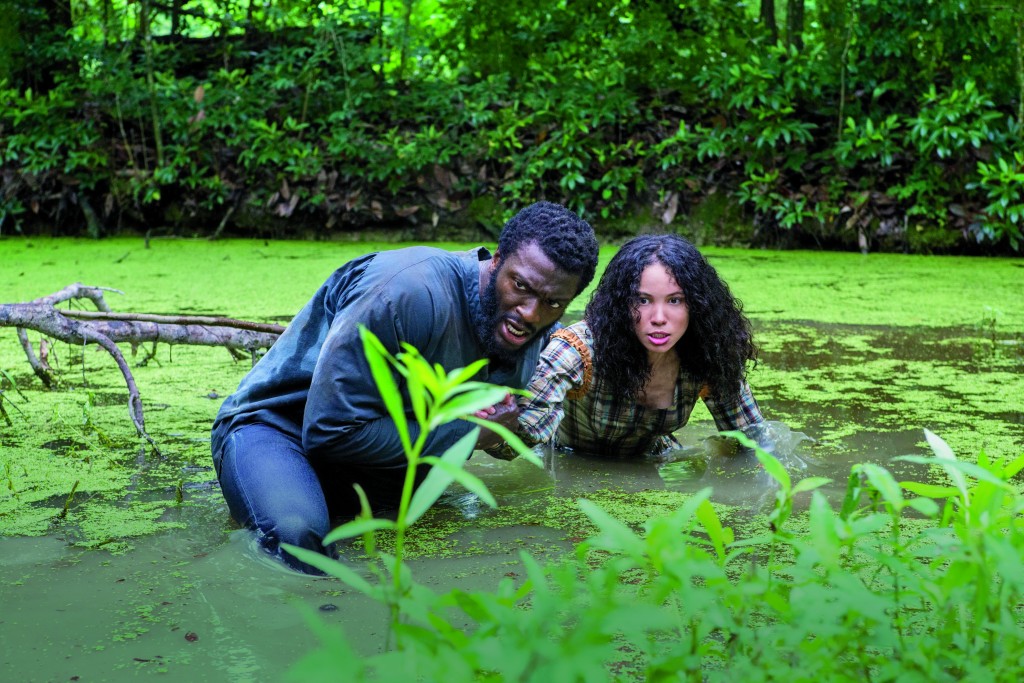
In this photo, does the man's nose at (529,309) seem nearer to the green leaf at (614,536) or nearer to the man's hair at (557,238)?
the man's hair at (557,238)

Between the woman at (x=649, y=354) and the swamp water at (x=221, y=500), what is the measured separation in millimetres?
170

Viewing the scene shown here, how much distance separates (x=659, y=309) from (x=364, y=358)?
89cm

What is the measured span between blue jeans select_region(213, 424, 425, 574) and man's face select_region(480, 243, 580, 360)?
0.43m

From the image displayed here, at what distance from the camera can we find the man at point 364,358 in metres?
2.19

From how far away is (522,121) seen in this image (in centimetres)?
808

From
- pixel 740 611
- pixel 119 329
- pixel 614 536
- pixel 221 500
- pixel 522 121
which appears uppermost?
pixel 522 121

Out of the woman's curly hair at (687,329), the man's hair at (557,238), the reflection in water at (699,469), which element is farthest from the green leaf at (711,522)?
the woman's curly hair at (687,329)

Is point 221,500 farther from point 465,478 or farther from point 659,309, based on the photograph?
point 465,478

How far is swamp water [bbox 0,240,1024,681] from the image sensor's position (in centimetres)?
180

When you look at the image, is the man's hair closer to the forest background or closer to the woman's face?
the woman's face

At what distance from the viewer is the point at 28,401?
3.45 metres

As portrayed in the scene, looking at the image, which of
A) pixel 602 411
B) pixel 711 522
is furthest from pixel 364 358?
pixel 711 522

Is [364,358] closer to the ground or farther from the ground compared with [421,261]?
closer to the ground

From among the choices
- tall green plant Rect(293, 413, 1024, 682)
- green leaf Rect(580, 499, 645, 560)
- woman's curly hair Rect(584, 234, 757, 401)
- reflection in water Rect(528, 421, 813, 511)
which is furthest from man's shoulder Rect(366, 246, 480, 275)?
Answer: green leaf Rect(580, 499, 645, 560)
